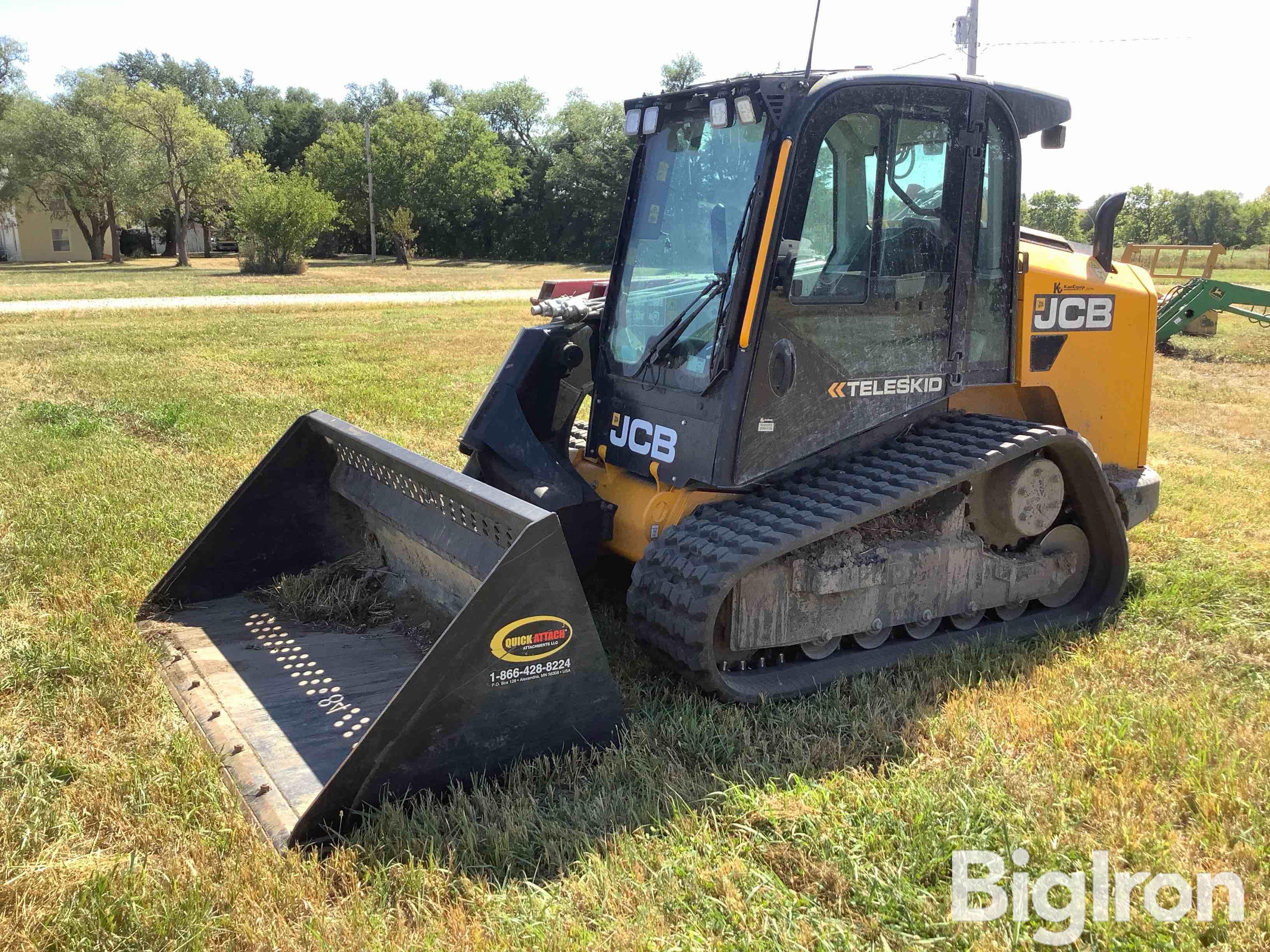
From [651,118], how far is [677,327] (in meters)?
1.01

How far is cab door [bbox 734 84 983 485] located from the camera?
13.7 ft

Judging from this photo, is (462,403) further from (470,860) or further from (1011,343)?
(470,860)

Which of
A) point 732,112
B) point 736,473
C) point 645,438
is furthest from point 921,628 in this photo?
point 732,112

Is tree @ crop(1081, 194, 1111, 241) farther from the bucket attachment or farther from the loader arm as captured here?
the loader arm

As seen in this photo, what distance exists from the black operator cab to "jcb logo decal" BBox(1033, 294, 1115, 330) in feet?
0.73

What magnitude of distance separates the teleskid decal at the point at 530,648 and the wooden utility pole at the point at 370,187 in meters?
50.8

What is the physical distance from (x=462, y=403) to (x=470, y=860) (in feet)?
26.6

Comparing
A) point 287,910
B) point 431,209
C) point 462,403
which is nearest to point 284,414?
point 462,403

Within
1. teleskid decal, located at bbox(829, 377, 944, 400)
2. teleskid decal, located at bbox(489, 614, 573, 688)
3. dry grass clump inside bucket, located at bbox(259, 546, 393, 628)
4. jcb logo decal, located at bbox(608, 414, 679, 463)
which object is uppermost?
teleskid decal, located at bbox(829, 377, 944, 400)

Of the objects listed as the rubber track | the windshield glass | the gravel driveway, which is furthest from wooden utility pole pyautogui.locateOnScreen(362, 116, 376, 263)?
the rubber track

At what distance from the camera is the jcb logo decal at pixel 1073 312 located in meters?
5.02

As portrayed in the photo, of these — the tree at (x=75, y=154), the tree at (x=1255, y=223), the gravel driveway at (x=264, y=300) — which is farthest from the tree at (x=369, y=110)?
the tree at (x=1255, y=223)

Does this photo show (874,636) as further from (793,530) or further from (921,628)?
(793,530)

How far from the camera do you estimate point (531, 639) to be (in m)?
3.45
